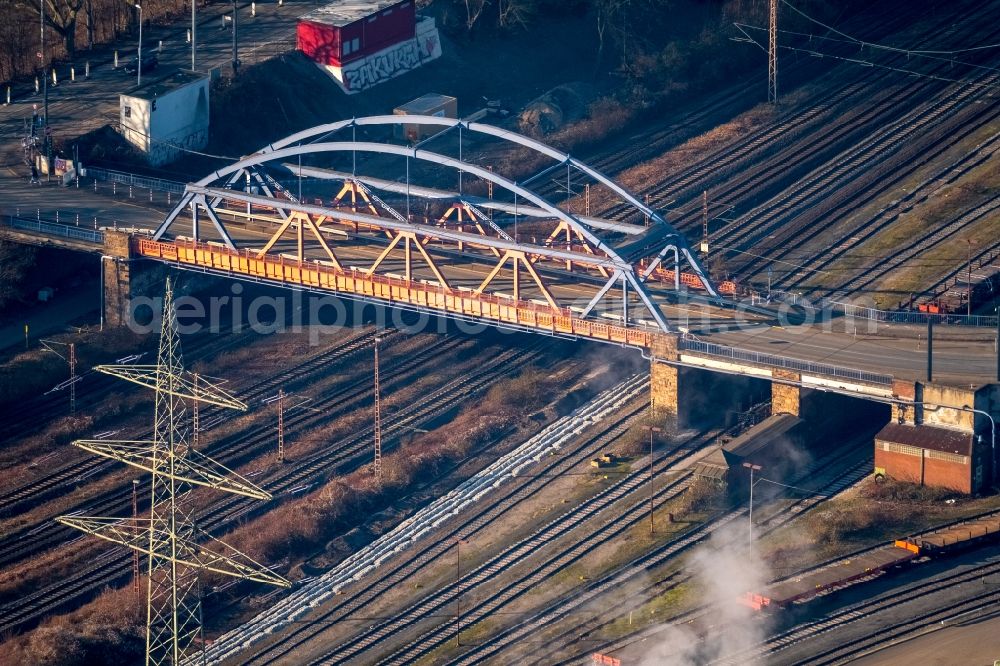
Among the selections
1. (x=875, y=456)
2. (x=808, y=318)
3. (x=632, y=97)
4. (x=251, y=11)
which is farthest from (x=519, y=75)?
(x=875, y=456)

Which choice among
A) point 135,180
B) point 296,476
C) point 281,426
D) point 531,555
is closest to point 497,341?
point 281,426

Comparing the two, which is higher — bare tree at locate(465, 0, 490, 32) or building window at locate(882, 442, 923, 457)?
bare tree at locate(465, 0, 490, 32)

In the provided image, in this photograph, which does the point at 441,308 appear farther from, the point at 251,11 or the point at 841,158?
the point at 251,11

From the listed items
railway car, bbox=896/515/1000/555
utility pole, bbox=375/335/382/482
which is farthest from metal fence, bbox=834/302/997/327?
utility pole, bbox=375/335/382/482

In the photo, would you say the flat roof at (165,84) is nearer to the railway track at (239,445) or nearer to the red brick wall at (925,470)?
the railway track at (239,445)

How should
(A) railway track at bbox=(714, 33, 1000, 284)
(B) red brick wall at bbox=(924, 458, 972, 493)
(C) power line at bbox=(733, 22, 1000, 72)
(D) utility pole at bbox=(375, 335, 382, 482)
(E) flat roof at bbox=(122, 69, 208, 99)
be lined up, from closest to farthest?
(B) red brick wall at bbox=(924, 458, 972, 493), (D) utility pole at bbox=(375, 335, 382, 482), (A) railway track at bbox=(714, 33, 1000, 284), (E) flat roof at bbox=(122, 69, 208, 99), (C) power line at bbox=(733, 22, 1000, 72)

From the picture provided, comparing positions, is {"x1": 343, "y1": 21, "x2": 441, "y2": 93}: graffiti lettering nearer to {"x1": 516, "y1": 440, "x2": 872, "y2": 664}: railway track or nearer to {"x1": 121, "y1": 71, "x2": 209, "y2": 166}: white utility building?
{"x1": 121, "y1": 71, "x2": 209, "y2": 166}: white utility building

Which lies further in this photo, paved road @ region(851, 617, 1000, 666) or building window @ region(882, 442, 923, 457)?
building window @ region(882, 442, 923, 457)
